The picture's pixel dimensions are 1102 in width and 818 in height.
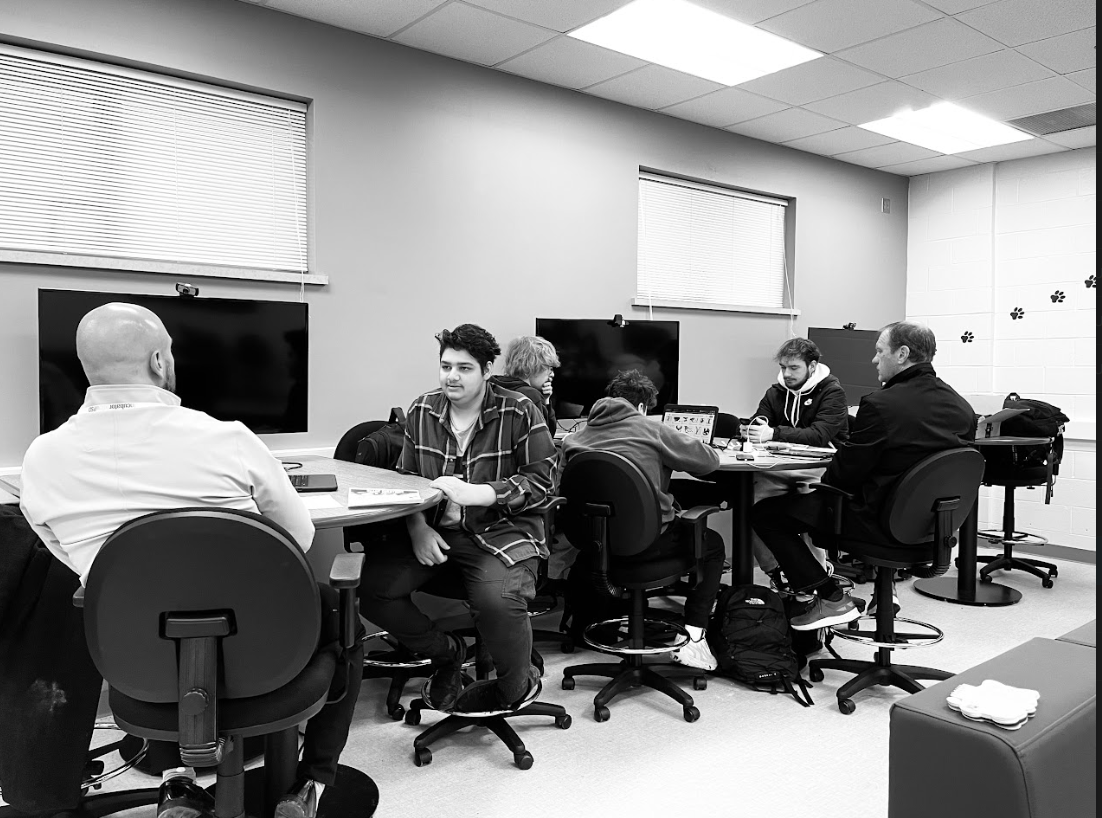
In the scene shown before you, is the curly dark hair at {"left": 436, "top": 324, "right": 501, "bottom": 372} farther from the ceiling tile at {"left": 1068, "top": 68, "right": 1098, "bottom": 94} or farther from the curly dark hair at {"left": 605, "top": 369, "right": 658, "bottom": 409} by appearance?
the ceiling tile at {"left": 1068, "top": 68, "right": 1098, "bottom": 94}

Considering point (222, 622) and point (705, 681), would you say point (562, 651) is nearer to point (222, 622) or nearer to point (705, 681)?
point (705, 681)

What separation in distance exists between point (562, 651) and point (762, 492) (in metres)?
1.22

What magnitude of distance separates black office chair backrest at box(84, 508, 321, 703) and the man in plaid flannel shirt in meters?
0.96

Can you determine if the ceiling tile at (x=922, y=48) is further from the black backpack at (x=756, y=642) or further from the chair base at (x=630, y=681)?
the chair base at (x=630, y=681)

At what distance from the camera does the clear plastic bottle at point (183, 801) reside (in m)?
1.87

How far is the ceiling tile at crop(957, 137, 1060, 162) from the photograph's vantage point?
5.69 meters

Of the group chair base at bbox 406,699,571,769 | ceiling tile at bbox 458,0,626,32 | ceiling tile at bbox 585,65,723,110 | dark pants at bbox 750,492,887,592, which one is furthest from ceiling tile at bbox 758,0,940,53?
chair base at bbox 406,699,571,769

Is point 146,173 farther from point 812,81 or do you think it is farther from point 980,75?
point 980,75

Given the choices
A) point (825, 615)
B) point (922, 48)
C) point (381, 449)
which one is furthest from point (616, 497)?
point (922, 48)

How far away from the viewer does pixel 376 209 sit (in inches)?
155

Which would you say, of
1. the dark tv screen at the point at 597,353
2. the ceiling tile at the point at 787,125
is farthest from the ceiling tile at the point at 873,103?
the dark tv screen at the point at 597,353

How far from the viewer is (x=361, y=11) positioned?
3.62 m

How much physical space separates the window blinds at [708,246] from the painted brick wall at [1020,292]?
1473mm

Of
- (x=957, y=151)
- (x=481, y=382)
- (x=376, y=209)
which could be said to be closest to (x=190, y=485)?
(x=481, y=382)
